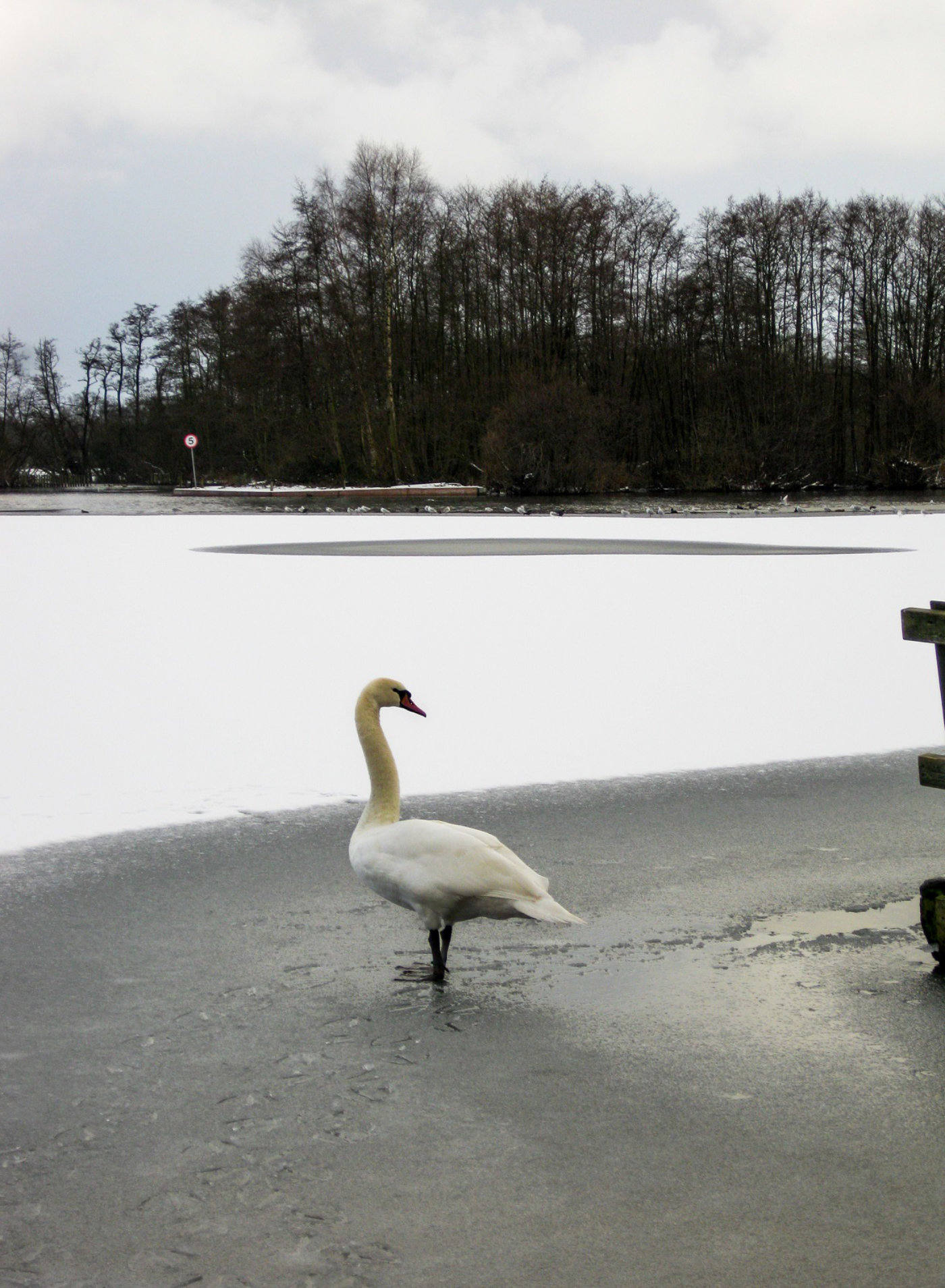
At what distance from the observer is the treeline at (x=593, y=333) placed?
48.1 meters

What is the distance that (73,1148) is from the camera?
275cm

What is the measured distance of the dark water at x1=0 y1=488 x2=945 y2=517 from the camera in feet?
106

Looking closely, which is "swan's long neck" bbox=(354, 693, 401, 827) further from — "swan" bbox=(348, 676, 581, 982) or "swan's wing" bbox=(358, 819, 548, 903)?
"swan's wing" bbox=(358, 819, 548, 903)

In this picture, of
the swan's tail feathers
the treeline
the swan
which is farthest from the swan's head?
the treeline

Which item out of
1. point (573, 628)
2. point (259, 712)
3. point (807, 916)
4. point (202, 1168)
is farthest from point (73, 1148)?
point (573, 628)

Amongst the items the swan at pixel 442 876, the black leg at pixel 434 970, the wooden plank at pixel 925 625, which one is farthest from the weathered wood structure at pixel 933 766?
the black leg at pixel 434 970

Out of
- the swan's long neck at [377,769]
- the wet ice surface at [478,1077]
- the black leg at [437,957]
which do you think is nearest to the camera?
the wet ice surface at [478,1077]

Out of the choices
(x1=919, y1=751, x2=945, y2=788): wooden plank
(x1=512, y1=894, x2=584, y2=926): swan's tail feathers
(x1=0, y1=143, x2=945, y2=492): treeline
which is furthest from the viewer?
(x1=0, y1=143, x2=945, y2=492): treeline

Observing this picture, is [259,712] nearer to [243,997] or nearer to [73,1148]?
[243,997]

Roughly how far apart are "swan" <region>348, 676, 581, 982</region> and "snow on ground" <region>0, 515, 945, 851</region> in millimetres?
2169

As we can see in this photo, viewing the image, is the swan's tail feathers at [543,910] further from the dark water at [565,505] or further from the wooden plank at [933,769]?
the dark water at [565,505]

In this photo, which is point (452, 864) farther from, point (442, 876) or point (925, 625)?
point (925, 625)

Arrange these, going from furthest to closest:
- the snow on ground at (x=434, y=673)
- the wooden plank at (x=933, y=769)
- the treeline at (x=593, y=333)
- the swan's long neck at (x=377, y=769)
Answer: the treeline at (x=593, y=333) → the snow on ground at (x=434, y=673) → the wooden plank at (x=933, y=769) → the swan's long neck at (x=377, y=769)

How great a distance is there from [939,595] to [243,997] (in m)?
10.7
